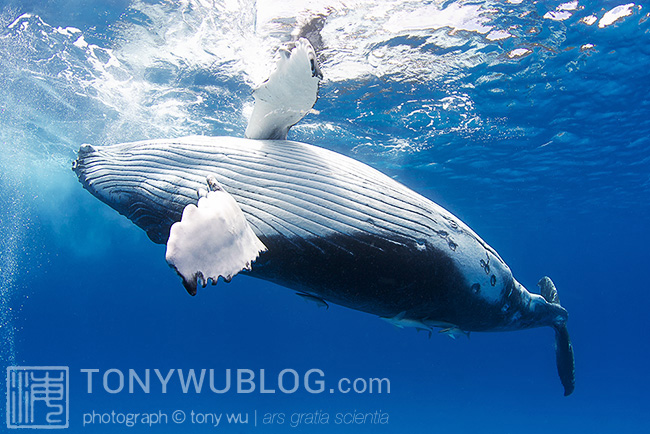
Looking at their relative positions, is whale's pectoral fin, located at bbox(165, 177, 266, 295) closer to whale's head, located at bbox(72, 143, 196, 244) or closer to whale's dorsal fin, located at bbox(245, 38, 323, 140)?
whale's head, located at bbox(72, 143, 196, 244)

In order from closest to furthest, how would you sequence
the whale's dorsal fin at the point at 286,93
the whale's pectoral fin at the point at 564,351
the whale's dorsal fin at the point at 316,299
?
the whale's dorsal fin at the point at 286,93 → the whale's dorsal fin at the point at 316,299 → the whale's pectoral fin at the point at 564,351

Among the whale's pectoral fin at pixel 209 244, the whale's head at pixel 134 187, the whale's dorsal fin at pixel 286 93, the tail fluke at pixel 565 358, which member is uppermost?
the whale's dorsal fin at pixel 286 93

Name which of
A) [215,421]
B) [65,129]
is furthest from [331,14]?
[215,421]

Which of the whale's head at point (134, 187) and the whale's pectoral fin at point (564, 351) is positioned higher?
Answer: the whale's head at point (134, 187)

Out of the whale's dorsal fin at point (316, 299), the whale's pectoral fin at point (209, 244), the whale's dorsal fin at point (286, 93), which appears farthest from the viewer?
the whale's dorsal fin at point (316, 299)

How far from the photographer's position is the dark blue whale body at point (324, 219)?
8.17ft

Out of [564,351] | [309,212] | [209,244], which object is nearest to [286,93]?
[309,212]

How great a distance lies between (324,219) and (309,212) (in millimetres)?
116

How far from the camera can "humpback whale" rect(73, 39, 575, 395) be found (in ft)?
8.13

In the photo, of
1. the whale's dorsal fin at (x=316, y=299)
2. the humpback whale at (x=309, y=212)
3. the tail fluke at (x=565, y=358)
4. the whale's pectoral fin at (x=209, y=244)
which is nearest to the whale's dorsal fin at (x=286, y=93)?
the humpback whale at (x=309, y=212)

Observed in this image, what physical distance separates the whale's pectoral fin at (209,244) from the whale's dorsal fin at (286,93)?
4.13ft

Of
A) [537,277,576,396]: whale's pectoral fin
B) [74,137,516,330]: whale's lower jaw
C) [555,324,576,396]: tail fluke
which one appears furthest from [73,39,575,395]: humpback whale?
[555,324,576,396]: tail fluke

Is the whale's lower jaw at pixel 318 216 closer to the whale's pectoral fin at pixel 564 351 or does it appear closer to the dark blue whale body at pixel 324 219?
the dark blue whale body at pixel 324 219

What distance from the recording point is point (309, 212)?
2.48 meters
